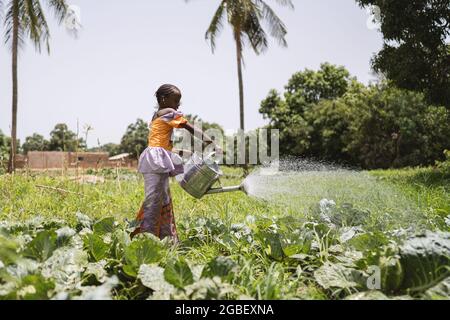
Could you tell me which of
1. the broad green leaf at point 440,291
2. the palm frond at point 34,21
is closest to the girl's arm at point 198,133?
the broad green leaf at point 440,291

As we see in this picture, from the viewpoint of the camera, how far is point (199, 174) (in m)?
2.95

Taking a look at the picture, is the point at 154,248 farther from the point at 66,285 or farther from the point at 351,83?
the point at 351,83

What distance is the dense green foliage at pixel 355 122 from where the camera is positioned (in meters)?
20.5

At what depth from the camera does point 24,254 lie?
1.93 m

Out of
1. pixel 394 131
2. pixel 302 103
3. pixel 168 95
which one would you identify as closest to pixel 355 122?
pixel 394 131

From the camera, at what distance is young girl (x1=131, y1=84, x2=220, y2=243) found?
9.46 ft

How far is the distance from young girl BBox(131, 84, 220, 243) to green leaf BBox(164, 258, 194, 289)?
1.24 metres

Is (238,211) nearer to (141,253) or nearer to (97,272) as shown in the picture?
(141,253)

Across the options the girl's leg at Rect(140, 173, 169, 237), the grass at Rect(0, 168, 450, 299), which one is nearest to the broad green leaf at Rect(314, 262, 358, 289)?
the grass at Rect(0, 168, 450, 299)

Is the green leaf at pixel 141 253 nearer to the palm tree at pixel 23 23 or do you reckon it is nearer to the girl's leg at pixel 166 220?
the girl's leg at pixel 166 220

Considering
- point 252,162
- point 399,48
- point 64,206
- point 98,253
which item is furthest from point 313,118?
point 98,253

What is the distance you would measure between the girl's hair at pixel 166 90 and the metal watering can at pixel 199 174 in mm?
494

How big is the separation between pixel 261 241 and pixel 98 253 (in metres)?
0.93

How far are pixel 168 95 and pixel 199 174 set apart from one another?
639mm
